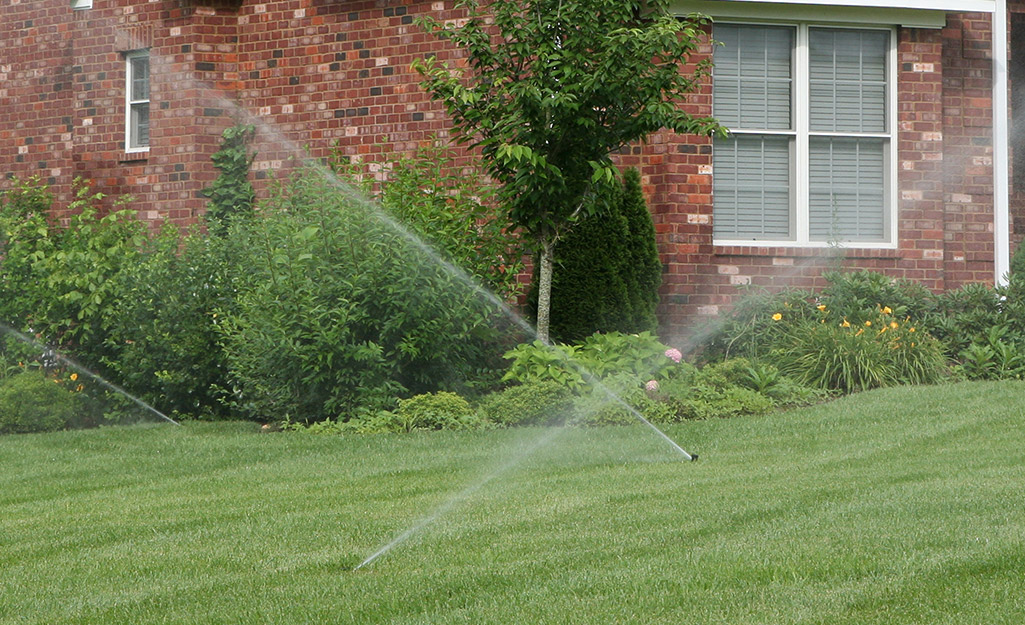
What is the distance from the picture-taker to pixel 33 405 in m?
11.0

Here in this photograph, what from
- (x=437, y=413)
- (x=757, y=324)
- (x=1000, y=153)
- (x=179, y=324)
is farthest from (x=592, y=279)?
(x=1000, y=153)

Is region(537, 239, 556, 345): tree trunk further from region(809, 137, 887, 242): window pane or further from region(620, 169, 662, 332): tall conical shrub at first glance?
region(809, 137, 887, 242): window pane

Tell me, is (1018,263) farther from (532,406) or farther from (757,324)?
(532,406)

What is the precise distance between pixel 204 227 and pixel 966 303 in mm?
7881

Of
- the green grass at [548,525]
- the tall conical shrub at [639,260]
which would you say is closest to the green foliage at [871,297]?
the tall conical shrub at [639,260]

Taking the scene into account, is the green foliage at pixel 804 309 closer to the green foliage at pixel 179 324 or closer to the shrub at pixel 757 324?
the shrub at pixel 757 324

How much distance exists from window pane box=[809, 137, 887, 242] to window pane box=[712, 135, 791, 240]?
1.01 feet

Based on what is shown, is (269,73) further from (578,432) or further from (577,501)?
(577,501)

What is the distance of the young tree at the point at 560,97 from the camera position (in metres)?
10.1

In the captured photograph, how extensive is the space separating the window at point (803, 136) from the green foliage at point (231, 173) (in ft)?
16.6

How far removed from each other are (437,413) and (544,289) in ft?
5.69

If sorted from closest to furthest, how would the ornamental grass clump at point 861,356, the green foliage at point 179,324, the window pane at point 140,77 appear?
the ornamental grass clump at point 861,356 < the green foliage at point 179,324 < the window pane at point 140,77

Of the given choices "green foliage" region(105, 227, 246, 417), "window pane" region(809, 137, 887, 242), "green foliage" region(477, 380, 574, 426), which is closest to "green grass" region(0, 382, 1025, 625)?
"green foliage" region(477, 380, 574, 426)

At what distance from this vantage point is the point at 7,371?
1225cm
